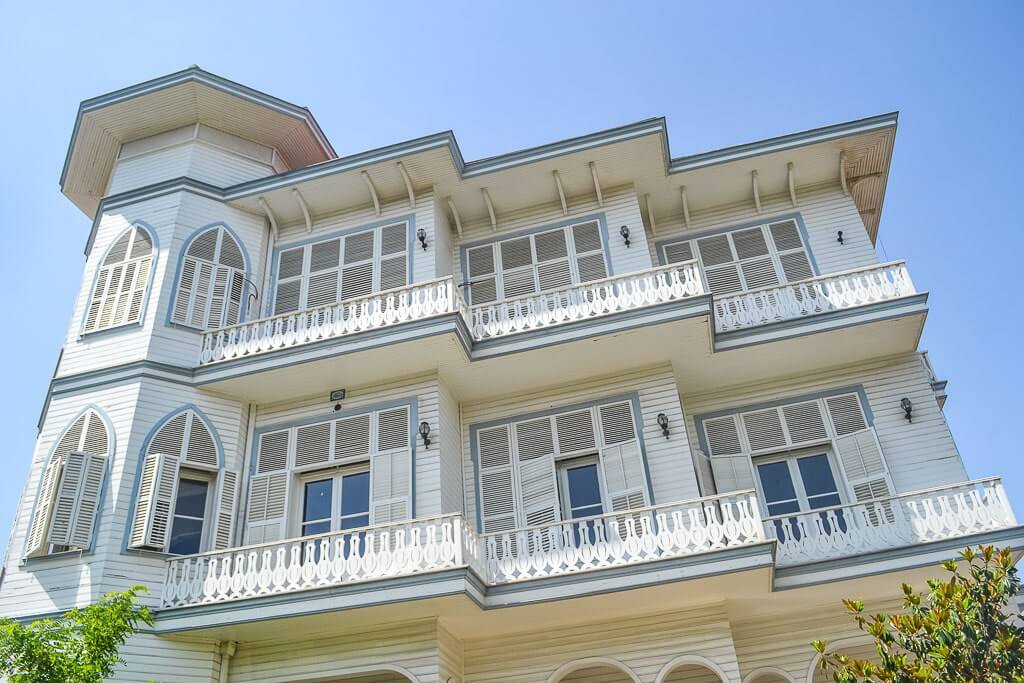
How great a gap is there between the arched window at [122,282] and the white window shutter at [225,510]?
10.8 feet

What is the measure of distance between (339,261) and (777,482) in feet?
28.1

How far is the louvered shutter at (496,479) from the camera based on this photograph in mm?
12453

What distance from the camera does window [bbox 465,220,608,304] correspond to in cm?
1478

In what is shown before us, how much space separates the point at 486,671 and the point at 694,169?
924 centimetres

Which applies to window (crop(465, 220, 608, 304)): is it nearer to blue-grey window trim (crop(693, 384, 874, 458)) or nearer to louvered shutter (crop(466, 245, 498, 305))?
louvered shutter (crop(466, 245, 498, 305))

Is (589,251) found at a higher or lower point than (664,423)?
higher

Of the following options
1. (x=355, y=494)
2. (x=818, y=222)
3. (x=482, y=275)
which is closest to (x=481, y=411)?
(x=355, y=494)

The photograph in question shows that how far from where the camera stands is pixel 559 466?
12898mm

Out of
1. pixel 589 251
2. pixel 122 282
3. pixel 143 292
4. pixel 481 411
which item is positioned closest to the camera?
pixel 481 411

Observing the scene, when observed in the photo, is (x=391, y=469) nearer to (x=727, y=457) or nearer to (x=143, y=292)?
(x=727, y=457)

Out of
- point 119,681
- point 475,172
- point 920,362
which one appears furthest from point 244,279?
point 920,362

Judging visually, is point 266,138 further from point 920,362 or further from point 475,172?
point 920,362

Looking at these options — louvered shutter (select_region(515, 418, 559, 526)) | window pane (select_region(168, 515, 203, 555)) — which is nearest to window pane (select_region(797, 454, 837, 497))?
louvered shutter (select_region(515, 418, 559, 526))

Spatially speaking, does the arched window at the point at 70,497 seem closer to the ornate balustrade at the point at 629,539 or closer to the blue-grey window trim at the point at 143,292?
the blue-grey window trim at the point at 143,292
